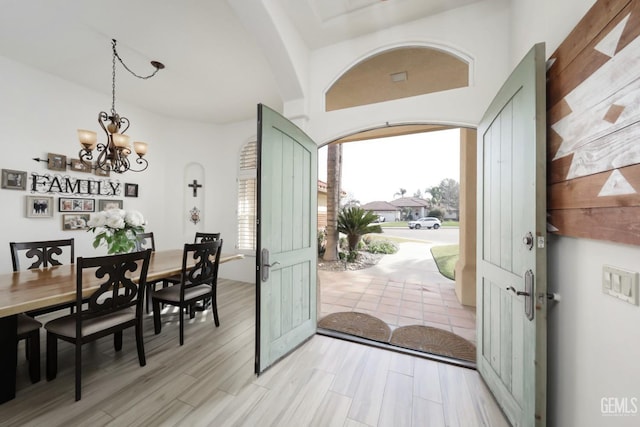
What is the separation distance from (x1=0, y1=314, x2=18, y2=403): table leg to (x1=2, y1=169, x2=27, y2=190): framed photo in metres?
2.24

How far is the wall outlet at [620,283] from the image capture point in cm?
80

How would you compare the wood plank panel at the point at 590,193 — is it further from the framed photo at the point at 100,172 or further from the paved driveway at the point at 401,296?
the framed photo at the point at 100,172

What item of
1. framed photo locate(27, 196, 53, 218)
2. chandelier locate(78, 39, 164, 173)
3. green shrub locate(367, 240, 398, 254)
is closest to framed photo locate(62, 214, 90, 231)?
framed photo locate(27, 196, 53, 218)

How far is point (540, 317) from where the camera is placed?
119cm

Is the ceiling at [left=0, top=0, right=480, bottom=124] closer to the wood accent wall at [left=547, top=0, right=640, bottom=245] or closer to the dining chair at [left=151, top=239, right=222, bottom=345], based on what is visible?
the wood accent wall at [left=547, top=0, right=640, bottom=245]

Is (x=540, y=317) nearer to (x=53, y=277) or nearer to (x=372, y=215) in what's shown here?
(x=53, y=277)

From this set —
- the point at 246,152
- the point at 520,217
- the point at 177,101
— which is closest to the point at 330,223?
the point at 246,152

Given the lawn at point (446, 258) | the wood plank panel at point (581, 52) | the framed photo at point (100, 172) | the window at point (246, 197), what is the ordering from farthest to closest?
the lawn at point (446, 258), the window at point (246, 197), the framed photo at point (100, 172), the wood plank panel at point (581, 52)

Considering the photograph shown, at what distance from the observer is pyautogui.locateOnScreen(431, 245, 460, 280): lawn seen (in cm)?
509

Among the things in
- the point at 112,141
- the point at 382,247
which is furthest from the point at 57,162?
the point at 382,247

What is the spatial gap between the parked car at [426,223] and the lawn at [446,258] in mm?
1397

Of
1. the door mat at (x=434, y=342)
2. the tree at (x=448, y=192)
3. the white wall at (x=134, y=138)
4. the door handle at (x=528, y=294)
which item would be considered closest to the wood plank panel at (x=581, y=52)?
the door handle at (x=528, y=294)

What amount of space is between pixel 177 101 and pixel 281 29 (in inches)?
108

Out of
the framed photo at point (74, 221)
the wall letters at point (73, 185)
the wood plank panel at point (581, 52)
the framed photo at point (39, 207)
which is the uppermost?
the wood plank panel at point (581, 52)
